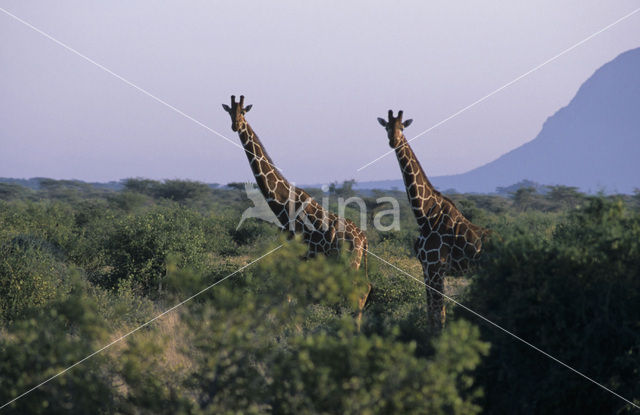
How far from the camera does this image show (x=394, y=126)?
6.00 metres

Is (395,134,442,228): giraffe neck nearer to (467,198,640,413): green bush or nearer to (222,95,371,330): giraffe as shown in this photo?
(222,95,371,330): giraffe

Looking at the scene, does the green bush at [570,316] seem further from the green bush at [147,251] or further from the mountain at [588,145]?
the mountain at [588,145]

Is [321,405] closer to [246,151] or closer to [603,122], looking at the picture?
[246,151]

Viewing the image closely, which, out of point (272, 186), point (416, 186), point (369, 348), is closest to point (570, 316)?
point (369, 348)

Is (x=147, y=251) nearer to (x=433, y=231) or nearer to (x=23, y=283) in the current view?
(x=23, y=283)

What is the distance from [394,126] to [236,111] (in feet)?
7.34

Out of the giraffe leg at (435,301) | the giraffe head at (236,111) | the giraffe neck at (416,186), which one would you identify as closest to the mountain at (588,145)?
the giraffe head at (236,111)

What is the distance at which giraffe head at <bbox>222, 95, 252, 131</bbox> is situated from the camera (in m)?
7.10

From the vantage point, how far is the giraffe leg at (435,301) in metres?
5.76

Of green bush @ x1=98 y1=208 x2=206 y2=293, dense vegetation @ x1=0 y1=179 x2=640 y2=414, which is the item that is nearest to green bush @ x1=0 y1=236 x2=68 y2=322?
green bush @ x1=98 y1=208 x2=206 y2=293

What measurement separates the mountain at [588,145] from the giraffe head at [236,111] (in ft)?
303

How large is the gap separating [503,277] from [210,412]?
246 centimetres

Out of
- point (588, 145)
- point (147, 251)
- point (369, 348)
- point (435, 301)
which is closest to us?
point (369, 348)

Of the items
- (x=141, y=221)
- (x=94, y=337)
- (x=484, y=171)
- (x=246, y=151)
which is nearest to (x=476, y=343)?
(x=94, y=337)
